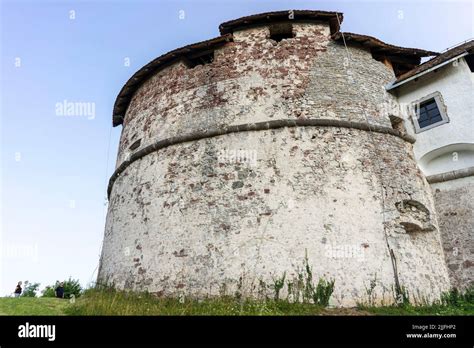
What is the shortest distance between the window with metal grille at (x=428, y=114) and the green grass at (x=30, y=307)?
10163mm

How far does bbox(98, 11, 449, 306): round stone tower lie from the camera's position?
26.2ft

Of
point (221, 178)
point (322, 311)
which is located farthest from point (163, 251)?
point (322, 311)

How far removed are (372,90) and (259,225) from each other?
5.39 metres

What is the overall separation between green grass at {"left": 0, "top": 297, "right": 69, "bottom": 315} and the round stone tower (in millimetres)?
1794

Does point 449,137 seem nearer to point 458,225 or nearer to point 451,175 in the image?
point 451,175

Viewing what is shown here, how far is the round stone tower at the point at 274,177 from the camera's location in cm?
799

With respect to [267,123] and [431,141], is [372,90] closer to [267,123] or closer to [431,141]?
[431,141]

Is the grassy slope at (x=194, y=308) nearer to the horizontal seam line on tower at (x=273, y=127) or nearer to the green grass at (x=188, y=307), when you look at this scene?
the green grass at (x=188, y=307)

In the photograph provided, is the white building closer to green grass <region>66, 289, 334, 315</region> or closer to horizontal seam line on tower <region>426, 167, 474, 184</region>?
horizontal seam line on tower <region>426, 167, 474, 184</region>

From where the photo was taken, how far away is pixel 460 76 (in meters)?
9.91

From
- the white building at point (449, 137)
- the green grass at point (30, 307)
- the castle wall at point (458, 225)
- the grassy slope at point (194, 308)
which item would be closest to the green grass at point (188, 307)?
the grassy slope at point (194, 308)
